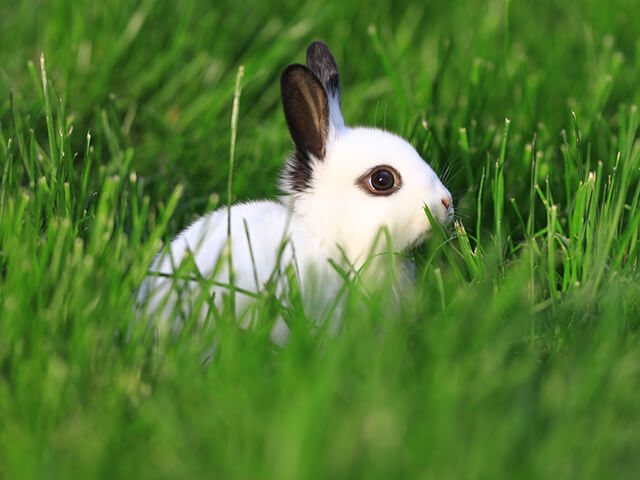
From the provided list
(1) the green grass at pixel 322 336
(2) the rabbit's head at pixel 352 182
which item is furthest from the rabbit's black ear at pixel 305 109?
(1) the green grass at pixel 322 336

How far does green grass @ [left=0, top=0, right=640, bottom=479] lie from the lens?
5.39 ft

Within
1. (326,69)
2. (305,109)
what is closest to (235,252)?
(305,109)

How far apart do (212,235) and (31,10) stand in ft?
8.34

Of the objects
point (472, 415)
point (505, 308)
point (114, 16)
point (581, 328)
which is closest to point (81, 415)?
point (472, 415)

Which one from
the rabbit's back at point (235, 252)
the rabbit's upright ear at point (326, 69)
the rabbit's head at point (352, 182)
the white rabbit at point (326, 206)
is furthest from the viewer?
the rabbit's upright ear at point (326, 69)

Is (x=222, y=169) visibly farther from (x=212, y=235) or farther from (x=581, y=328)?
(x=581, y=328)

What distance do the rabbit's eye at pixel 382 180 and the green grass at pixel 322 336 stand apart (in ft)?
0.86

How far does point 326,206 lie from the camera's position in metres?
2.88

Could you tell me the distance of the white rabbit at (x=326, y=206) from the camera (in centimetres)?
265

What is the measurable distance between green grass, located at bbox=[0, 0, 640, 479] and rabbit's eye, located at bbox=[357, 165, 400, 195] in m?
0.26

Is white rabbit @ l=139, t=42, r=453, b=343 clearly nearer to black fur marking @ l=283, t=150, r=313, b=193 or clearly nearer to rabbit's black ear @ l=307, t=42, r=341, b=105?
black fur marking @ l=283, t=150, r=313, b=193

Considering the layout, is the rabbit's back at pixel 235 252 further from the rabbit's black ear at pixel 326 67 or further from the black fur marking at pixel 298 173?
the rabbit's black ear at pixel 326 67

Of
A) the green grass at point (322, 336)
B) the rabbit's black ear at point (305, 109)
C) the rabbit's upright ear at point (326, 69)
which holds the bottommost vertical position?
the green grass at point (322, 336)

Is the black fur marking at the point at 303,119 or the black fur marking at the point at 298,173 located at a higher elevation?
the black fur marking at the point at 303,119
